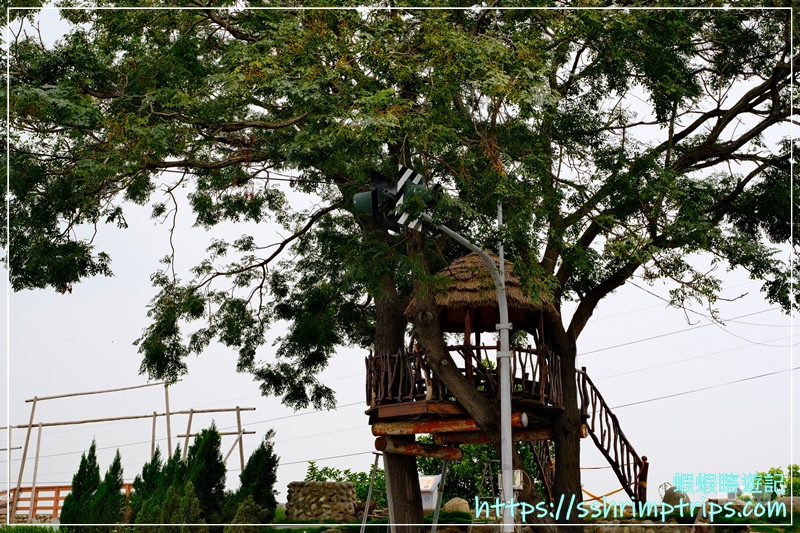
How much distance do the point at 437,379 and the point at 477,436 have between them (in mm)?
2159

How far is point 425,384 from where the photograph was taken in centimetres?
1686

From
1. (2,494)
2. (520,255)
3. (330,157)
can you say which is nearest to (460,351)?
(520,255)

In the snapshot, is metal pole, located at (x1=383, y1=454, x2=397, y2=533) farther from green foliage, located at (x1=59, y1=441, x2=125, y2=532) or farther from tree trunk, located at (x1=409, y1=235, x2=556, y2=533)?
green foliage, located at (x1=59, y1=441, x2=125, y2=532)

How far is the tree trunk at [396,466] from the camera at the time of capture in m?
18.4

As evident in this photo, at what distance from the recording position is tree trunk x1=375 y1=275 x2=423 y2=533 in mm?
18359

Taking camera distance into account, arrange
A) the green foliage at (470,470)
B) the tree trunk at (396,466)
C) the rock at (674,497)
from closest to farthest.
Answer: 1. the tree trunk at (396,466)
2. the rock at (674,497)
3. the green foliage at (470,470)

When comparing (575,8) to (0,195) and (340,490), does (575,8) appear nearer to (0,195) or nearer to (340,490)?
(0,195)

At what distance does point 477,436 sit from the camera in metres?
18.0

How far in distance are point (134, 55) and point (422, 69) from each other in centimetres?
488

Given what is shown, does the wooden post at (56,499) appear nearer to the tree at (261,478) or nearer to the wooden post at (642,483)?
the tree at (261,478)

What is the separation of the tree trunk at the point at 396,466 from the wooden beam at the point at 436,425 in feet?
3.84

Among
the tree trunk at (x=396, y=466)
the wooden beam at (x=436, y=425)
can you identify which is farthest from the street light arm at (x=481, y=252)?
the tree trunk at (x=396, y=466)

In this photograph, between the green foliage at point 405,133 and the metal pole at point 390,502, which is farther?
the metal pole at point 390,502

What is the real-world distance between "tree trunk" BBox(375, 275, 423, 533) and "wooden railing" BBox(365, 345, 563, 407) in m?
0.60
